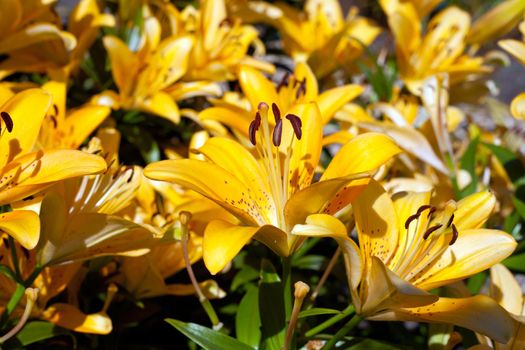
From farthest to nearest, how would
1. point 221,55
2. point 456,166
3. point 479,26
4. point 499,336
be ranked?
point 479,26, point 221,55, point 456,166, point 499,336

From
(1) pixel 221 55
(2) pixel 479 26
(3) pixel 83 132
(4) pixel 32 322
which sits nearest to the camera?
(4) pixel 32 322

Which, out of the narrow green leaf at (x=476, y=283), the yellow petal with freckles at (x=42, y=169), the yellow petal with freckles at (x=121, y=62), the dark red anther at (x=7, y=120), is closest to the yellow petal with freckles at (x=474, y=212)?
the narrow green leaf at (x=476, y=283)

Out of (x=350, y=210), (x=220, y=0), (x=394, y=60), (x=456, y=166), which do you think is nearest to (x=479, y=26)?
(x=394, y=60)

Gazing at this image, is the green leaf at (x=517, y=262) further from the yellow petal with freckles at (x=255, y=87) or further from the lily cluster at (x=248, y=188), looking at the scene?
the yellow petal with freckles at (x=255, y=87)

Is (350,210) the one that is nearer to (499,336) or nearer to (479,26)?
(499,336)

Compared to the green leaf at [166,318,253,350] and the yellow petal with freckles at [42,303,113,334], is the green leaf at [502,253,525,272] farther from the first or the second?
the yellow petal with freckles at [42,303,113,334]

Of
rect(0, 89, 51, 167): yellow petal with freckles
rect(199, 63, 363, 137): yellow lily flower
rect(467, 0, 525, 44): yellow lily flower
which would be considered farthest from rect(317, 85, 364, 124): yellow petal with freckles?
rect(467, 0, 525, 44): yellow lily flower

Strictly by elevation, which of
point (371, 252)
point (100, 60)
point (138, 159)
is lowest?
point (138, 159)

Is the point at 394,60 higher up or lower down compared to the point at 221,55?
lower down
